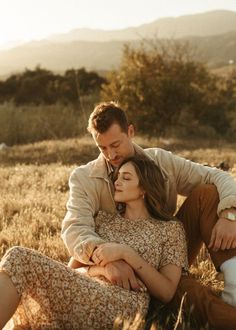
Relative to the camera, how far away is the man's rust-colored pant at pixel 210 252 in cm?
402

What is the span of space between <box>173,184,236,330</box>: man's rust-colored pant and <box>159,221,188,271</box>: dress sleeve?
16 centimetres

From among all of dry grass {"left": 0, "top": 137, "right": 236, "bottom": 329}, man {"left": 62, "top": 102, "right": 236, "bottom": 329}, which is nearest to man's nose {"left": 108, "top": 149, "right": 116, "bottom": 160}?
man {"left": 62, "top": 102, "right": 236, "bottom": 329}

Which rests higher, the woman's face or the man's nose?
the man's nose

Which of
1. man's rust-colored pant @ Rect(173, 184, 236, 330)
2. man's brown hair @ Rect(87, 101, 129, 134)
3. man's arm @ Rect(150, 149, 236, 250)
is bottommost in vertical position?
Result: man's rust-colored pant @ Rect(173, 184, 236, 330)

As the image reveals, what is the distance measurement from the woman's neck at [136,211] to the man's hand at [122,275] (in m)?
0.49

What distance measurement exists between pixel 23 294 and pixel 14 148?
469 inches

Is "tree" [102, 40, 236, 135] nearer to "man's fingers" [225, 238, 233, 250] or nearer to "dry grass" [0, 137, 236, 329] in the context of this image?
"dry grass" [0, 137, 236, 329]

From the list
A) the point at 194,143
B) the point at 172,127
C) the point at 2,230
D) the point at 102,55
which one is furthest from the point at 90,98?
the point at 102,55

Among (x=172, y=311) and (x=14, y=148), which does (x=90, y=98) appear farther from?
(x=172, y=311)

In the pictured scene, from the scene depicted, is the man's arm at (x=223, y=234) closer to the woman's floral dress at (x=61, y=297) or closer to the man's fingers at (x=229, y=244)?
the man's fingers at (x=229, y=244)

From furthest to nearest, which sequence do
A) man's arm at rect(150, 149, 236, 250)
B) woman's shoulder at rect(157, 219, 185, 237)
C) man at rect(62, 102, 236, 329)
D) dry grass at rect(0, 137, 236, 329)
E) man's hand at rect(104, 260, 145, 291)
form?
1. dry grass at rect(0, 137, 236, 329)
2. man's arm at rect(150, 149, 236, 250)
3. woman's shoulder at rect(157, 219, 185, 237)
4. man at rect(62, 102, 236, 329)
5. man's hand at rect(104, 260, 145, 291)

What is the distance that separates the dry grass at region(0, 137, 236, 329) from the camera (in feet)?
19.1

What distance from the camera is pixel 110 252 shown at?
4.07m

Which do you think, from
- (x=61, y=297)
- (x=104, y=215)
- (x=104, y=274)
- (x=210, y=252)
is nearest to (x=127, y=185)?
(x=104, y=215)
